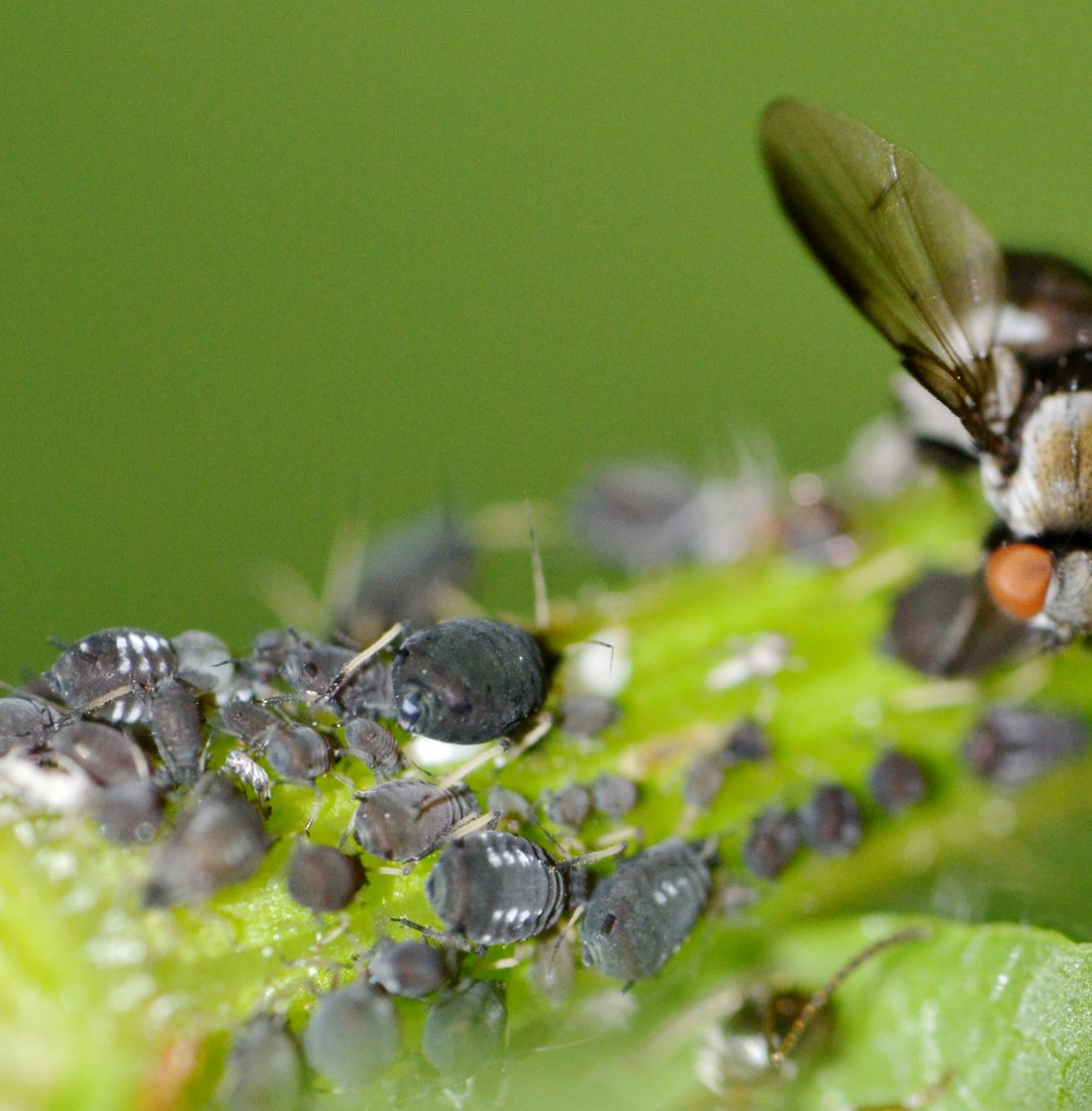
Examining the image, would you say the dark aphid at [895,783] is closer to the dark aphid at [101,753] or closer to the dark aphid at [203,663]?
the dark aphid at [203,663]

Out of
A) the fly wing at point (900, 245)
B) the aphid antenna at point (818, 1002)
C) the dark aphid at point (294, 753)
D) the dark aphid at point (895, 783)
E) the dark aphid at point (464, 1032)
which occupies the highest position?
the fly wing at point (900, 245)

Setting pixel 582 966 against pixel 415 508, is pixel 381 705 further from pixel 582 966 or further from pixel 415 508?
pixel 415 508

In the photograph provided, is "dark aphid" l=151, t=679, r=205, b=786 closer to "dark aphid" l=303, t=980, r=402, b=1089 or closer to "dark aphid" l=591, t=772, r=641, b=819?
"dark aphid" l=303, t=980, r=402, b=1089

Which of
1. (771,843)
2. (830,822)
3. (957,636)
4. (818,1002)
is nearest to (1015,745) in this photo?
(957,636)

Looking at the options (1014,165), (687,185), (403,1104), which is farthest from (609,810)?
(1014,165)

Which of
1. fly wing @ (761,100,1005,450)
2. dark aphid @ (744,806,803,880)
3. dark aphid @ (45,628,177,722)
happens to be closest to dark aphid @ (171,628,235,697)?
dark aphid @ (45,628,177,722)

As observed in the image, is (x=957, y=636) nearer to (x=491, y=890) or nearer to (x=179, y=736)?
(x=491, y=890)

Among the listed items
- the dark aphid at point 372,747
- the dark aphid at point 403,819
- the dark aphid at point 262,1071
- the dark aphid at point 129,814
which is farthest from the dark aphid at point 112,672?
the dark aphid at point 262,1071
